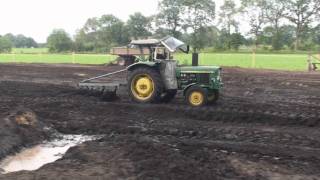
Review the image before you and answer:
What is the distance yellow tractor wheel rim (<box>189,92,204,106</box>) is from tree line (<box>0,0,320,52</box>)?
184ft

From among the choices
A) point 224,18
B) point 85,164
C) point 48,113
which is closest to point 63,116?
point 48,113

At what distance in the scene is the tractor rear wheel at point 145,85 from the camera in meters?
15.0

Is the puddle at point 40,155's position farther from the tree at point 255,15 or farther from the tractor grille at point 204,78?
the tree at point 255,15

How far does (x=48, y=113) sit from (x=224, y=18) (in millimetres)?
72004

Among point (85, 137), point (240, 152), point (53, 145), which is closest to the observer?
point (240, 152)

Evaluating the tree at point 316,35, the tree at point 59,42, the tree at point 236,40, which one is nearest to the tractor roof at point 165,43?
the tree at point 236,40

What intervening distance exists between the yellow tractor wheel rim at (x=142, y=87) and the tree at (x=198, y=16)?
59.4 meters

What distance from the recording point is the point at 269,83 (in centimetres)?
2342

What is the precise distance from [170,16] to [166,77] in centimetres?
6268

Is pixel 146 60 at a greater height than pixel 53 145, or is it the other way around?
pixel 146 60

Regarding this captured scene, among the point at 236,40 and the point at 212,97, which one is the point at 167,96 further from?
the point at 236,40

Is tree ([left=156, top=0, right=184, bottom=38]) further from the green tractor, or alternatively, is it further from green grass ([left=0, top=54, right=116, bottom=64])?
the green tractor

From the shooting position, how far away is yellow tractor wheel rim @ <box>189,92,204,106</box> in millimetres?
14523

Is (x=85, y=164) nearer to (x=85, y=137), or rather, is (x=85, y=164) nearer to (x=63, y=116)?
(x=85, y=137)
